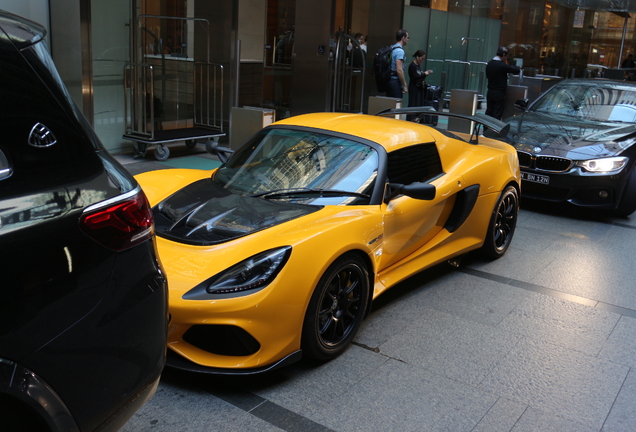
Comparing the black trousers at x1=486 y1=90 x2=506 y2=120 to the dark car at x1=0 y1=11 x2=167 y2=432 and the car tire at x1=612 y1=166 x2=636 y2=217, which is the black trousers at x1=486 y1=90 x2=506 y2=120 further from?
the dark car at x1=0 y1=11 x2=167 y2=432

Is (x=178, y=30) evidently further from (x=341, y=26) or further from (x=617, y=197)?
(x=617, y=197)

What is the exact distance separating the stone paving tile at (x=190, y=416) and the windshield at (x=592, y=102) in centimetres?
728

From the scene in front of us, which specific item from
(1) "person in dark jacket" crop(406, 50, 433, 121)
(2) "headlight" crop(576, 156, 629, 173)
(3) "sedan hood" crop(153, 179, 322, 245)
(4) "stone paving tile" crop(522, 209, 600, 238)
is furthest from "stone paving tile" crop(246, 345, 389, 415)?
(1) "person in dark jacket" crop(406, 50, 433, 121)

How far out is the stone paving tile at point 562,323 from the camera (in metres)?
4.30

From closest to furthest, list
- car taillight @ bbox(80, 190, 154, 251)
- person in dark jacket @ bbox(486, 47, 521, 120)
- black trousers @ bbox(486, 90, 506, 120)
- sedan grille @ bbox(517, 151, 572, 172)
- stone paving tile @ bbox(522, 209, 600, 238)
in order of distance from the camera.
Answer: car taillight @ bbox(80, 190, 154, 251), stone paving tile @ bbox(522, 209, 600, 238), sedan grille @ bbox(517, 151, 572, 172), person in dark jacket @ bbox(486, 47, 521, 120), black trousers @ bbox(486, 90, 506, 120)

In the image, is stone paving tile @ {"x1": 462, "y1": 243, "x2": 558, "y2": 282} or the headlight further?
the headlight

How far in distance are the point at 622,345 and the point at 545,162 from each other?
12.1 ft

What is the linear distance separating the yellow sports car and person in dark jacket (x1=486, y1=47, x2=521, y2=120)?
7232mm

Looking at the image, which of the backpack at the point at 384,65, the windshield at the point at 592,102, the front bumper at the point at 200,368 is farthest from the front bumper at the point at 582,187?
the front bumper at the point at 200,368

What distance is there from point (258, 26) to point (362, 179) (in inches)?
383

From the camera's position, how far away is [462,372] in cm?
372

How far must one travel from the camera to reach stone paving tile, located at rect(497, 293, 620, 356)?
430 centimetres

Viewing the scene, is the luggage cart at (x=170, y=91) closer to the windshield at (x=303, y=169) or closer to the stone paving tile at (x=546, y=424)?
the windshield at (x=303, y=169)

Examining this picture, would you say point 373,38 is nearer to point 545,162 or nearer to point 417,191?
point 545,162
